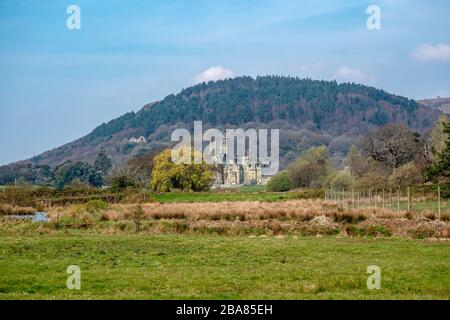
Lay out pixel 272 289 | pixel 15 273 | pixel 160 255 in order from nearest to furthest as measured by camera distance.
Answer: pixel 272 289, pixel 15 273, pixel 160 255

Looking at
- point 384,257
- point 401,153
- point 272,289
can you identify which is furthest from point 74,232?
point 401,153

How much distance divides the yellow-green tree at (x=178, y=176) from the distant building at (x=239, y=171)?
1545 inches

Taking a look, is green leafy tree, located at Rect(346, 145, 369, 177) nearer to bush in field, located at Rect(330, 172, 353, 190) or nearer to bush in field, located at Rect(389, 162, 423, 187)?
bush in field, located at Rect(330, 172, 353, 190)

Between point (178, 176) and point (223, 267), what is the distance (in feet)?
227

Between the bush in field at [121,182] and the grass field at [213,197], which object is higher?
the bush in field at [121,182]

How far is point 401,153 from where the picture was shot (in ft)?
294

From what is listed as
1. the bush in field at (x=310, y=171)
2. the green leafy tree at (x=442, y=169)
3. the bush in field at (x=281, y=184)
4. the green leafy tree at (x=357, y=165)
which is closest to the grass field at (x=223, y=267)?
the green leafy tree at (x=442, y=169)

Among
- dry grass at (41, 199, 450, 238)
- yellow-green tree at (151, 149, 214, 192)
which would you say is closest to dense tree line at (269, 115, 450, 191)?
yellow-green tree at (151, 149, 214, 192)

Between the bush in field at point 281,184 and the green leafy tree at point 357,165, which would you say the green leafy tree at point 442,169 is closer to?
the green leafy tree at point 357,165

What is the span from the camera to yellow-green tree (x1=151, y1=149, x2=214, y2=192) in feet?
287

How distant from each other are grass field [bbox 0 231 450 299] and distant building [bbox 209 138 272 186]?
337 feet

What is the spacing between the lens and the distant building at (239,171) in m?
141
